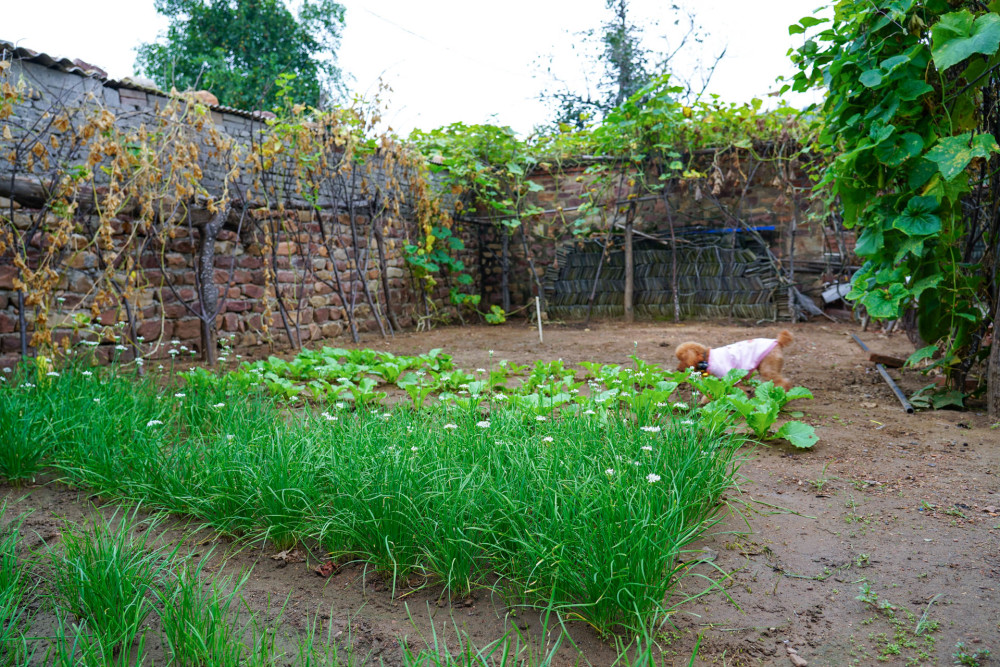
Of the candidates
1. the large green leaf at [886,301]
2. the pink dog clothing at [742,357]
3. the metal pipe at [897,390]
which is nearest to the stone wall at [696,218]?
the metal pipe at [897,390]

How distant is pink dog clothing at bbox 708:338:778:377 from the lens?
11.6 feet

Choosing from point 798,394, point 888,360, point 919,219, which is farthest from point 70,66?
point 888,360

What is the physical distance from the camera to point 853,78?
3146mm

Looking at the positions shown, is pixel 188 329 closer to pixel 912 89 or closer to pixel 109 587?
pixel 109 587

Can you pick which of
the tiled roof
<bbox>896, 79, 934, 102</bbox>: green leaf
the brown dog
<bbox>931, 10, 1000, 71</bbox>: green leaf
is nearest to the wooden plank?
the brown dog

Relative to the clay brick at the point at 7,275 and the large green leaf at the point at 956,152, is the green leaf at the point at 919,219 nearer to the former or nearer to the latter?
the large green leaf at the point at 956,152

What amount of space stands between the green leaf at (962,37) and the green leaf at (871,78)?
9.9 inches

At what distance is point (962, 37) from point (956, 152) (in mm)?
462

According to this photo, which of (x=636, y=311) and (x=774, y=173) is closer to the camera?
(x=774, y=173)

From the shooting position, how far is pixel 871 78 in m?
2.88

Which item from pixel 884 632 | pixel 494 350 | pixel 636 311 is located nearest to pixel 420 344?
pixel 494 350

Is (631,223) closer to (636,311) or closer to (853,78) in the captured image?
(636,311)

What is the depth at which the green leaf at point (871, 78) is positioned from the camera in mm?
2857

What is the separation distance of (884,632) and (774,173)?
7386mm
